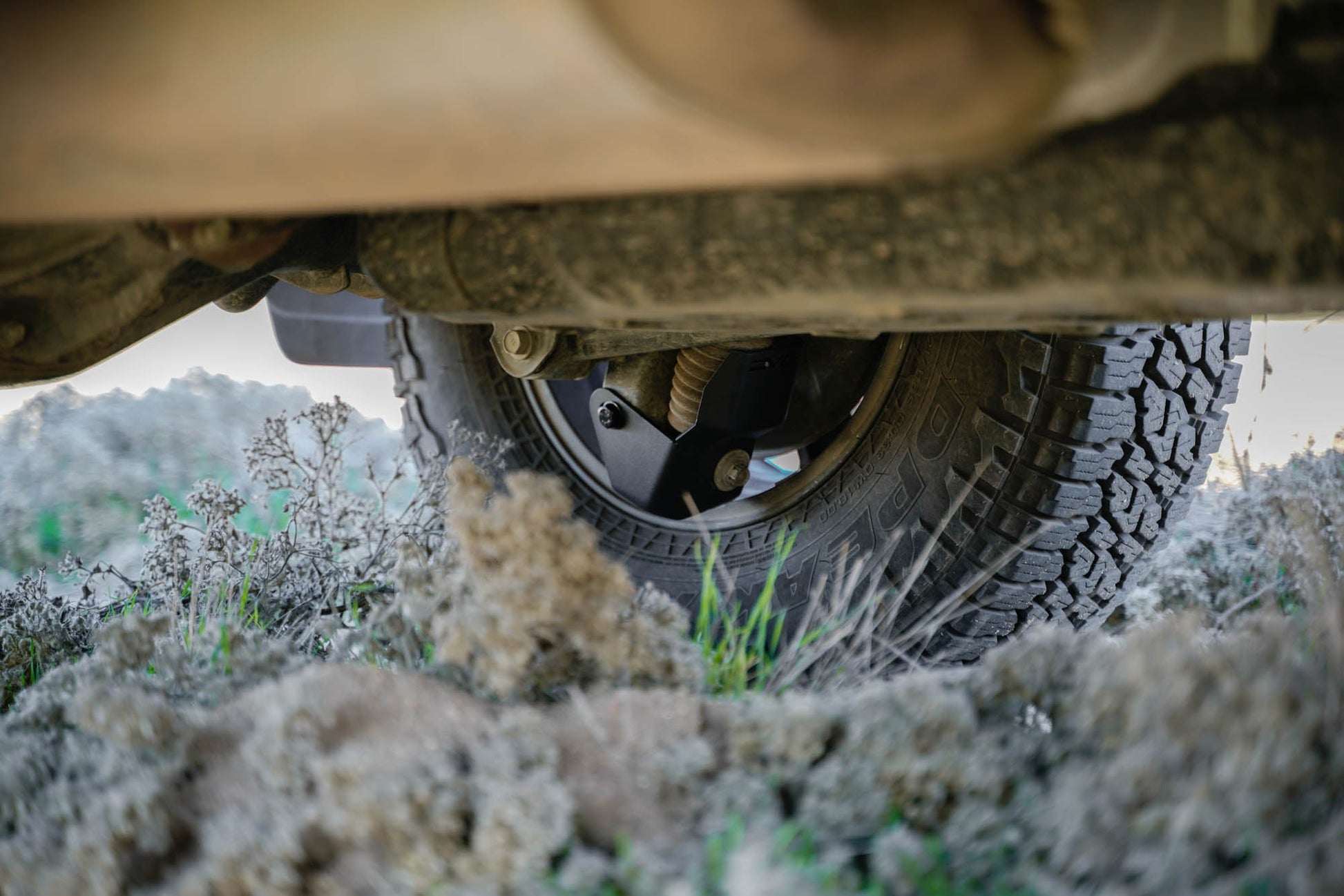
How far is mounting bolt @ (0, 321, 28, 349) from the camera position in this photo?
1.08 meters

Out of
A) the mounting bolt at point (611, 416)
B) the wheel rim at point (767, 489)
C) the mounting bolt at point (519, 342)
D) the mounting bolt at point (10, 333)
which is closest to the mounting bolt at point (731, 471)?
the wheel rim at point (767, 489)

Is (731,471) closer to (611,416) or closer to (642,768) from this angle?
(611,416)

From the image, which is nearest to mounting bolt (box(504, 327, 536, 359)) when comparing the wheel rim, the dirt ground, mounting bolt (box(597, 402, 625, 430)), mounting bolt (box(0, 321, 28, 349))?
mounting bolt (box(597, 402, 625, 430))

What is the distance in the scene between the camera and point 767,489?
2150mm

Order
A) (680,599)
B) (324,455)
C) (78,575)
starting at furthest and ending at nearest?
(78,575) < (324,455) < (680,599)

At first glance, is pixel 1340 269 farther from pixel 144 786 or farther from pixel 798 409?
pixel 798 409

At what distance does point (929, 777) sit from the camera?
2.94 feet

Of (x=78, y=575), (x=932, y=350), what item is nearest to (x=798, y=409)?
(x=932, y=350)

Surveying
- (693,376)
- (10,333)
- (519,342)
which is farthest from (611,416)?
(10,333)

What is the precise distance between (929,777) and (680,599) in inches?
45.4

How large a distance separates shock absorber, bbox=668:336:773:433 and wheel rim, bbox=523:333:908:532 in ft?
0.70

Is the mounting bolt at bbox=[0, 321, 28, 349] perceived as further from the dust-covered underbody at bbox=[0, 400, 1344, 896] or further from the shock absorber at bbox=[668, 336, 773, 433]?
the shock absorber at bbox=[668, 336, 773, 433]

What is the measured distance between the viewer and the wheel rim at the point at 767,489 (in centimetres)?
180

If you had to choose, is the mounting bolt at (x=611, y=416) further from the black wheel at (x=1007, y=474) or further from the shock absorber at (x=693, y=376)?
the black wheel at (x=1007, y=474)
